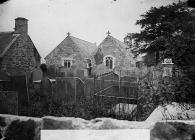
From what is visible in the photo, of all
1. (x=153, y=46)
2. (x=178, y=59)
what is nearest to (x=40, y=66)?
(x=153, y=46)

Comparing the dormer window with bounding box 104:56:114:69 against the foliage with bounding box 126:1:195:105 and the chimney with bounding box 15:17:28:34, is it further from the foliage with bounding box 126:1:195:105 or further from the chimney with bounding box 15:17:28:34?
the chimney with bounding box 15:17:28:34

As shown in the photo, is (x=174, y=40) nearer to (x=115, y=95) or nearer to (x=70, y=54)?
(x=115, y=95)

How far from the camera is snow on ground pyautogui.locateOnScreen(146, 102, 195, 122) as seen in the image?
3460 millimetres

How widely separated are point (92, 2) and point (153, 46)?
157 centimetres

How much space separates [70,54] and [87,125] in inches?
77.9

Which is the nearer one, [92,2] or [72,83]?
[92,2]


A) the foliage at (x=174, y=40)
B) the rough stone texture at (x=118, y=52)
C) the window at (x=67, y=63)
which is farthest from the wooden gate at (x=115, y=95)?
the foliage at (x=174, y=40)

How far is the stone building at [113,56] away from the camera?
4.05m

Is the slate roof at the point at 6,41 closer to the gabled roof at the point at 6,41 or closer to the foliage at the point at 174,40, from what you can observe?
the gabled roof at the point at 6,41

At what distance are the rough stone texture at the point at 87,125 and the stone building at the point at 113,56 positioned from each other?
135cm

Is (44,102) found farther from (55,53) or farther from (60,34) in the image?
(60,34)

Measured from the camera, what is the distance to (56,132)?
343 cm

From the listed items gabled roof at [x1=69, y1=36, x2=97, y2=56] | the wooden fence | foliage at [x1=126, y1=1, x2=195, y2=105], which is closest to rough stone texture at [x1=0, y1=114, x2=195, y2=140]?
the wooden fence

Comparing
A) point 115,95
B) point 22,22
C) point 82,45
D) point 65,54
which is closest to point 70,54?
point 65,54
